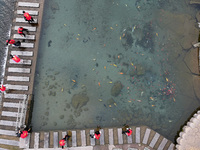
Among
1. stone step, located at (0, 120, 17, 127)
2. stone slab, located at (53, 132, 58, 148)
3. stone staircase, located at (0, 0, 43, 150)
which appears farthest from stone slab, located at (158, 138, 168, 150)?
stone step, located at (0, 120, 17, 127)

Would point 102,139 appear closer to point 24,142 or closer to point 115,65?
point 24,142

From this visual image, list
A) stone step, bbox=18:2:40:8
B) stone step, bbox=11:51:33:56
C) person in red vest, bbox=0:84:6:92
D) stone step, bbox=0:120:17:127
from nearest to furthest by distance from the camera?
person in red vest, bbox=0:84:6:92, stone step, bbox=0:120:17:127, stone step, bbox=11:51:33:56, stone step, bbox=18:2:40:8

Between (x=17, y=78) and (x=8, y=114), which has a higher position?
(x=17, y=78)

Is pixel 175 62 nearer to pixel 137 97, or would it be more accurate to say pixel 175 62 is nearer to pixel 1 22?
pixel 137 97

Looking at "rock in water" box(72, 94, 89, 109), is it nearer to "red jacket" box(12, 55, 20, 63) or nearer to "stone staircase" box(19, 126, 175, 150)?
"stone staircase" box(19, 126, 175, 150)

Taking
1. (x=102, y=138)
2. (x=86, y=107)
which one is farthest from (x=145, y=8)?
(x=102, y=138)

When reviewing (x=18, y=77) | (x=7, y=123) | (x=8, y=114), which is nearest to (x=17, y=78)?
(x=18, y=77)

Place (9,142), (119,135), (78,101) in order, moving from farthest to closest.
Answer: (78,101) < (119,135) < (9,142)

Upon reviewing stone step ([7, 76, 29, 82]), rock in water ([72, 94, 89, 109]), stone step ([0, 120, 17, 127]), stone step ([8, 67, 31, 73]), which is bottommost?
stone step ([0, 120, 17, 127])
